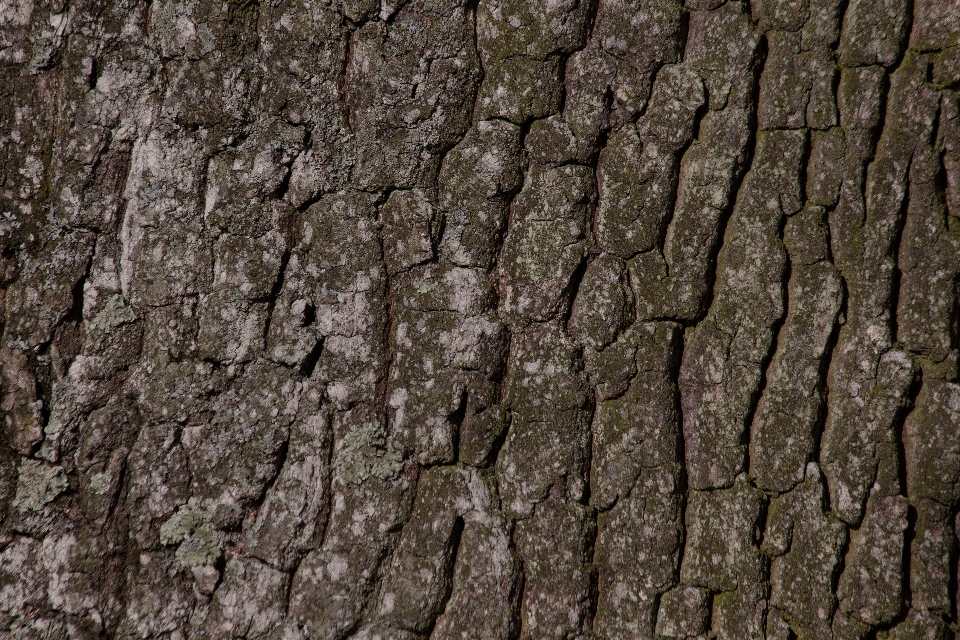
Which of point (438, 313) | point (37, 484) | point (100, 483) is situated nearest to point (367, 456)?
point (438, 313)

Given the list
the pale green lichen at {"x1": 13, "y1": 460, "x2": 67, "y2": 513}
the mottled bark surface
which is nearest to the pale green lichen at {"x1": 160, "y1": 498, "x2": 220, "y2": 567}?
the mottled bark surface

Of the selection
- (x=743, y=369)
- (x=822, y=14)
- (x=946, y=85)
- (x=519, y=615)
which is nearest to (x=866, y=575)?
(x=743, y=369)

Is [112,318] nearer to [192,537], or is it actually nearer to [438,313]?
[192,537]

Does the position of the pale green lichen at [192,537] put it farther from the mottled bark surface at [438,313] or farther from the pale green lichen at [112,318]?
the pale green lichen at [112,318]

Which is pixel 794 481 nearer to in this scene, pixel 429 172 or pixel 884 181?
pixel 884 181

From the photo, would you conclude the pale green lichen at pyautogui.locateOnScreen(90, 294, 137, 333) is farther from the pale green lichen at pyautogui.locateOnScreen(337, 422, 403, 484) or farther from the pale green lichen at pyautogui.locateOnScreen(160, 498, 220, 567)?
the pale green lichen at pyautogui.locateOnScreen(337, 422, 403, 484)

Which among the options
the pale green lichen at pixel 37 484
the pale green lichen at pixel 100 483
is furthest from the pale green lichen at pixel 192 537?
the pale green lichen at pixel 37 484

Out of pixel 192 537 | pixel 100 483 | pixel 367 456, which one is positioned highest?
pixel 367 456
